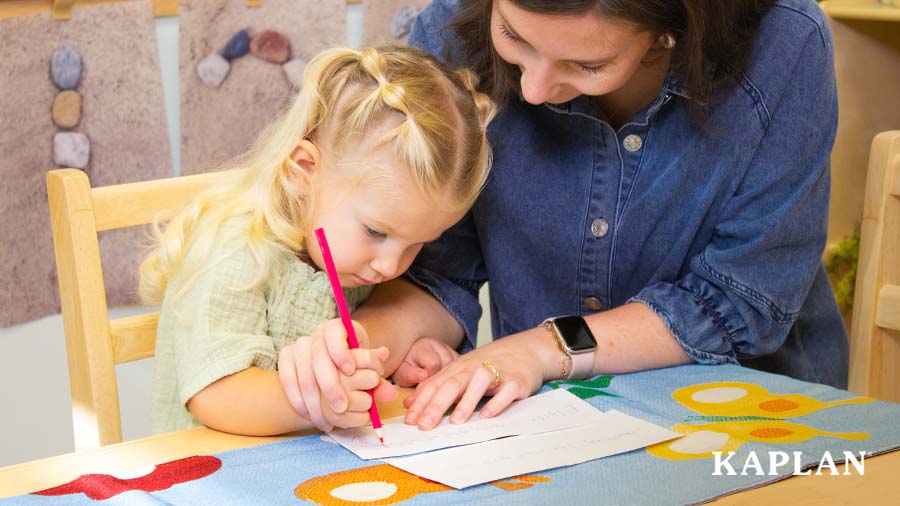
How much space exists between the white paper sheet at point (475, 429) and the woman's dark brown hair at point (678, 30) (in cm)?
40

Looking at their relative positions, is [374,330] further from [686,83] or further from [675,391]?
[686,83]

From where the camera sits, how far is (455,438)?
39.1 inches

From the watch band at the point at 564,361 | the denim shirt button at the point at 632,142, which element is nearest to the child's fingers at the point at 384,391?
the watch band at the point at 564,361

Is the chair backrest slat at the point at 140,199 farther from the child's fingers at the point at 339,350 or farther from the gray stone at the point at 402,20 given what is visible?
the gray stone at the point at 402,20

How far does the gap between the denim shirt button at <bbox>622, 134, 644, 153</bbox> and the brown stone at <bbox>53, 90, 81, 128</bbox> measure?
105cm

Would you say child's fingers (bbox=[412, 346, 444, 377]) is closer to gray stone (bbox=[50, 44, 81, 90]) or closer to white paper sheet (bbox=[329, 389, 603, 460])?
white paper sheet (bbox=[329, 389, 603, 460])

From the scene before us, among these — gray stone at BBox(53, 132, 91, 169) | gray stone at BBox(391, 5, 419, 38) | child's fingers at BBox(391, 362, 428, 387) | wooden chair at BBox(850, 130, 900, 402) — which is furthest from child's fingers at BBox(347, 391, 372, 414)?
gray stone at BBox(391, 5, 419, 38)

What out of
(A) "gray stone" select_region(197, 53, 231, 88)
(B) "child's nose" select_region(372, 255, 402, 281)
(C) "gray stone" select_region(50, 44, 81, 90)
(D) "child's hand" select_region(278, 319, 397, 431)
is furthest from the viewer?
(A) "gray stone" select_region(197, 53, 231, 88)

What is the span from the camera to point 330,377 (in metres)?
0.94

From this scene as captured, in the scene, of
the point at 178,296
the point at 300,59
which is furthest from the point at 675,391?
the point at 300,59

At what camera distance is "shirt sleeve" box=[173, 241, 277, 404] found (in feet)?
3.38

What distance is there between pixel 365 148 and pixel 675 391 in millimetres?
425

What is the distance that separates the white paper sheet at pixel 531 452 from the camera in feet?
2.95

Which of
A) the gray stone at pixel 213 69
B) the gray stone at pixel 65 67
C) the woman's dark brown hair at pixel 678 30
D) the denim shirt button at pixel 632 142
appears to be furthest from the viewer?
the gray stone at pixel 213 69
